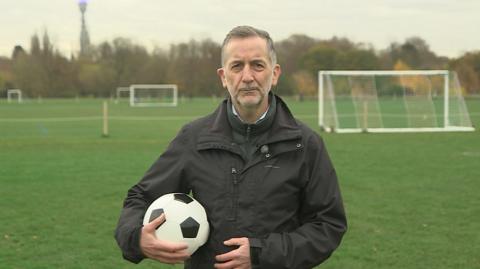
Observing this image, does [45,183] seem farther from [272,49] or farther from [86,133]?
[86,133]

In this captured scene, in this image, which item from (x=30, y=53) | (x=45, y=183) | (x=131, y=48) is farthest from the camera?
(x=131, y=48)

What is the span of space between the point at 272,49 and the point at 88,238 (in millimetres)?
5238

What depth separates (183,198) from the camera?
104 inches

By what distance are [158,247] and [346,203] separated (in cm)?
720

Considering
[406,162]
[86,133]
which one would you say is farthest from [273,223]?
Answer: [86,133]

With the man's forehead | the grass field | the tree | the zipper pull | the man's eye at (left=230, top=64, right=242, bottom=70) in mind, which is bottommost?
the grass field

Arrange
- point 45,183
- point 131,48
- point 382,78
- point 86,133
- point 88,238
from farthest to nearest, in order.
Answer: point 131,48 < point 382,78 < point 86,133 < point 45,183 < point 88,238

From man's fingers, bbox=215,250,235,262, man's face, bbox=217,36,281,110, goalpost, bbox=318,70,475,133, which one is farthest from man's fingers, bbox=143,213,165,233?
goalpost, bbox=318,70,475,133

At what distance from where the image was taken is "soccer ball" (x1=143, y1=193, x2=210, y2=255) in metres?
2.53

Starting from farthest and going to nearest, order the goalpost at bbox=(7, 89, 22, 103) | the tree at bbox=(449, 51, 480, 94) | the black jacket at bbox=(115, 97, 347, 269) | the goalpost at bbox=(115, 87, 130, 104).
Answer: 1. the goalpost at bbox=(115, 87, 130, 104)
2. the goalpost at bbox=(7, 89, 22, 103)
3. the tree at bbox=(449, 51, 480, 94)
4. the black jacket at bbox=(115, 97, 347, 269)

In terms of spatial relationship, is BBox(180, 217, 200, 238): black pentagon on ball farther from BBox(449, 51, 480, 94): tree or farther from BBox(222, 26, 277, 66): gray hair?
BBox(449, 51, 480, 94): tree

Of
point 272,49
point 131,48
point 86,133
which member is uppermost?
point 131,48

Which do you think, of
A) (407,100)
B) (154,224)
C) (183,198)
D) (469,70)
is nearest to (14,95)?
(469,70)

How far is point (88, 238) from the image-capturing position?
23.7 feet
